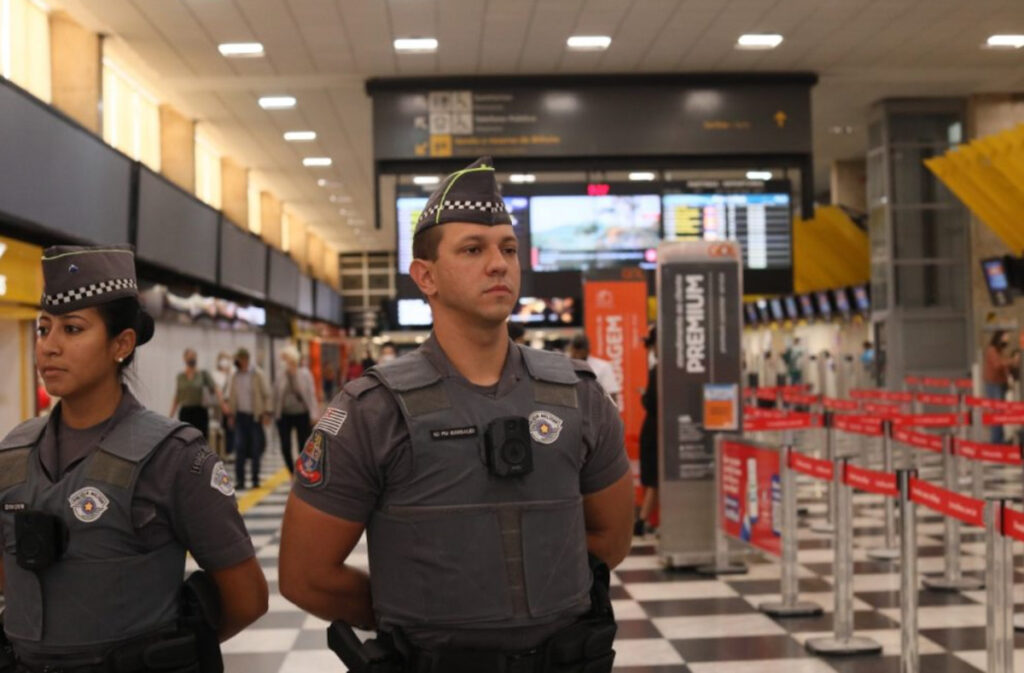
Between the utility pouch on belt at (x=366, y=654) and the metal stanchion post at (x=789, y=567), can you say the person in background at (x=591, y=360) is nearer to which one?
the metal stanchion post at (x=789, y=567)

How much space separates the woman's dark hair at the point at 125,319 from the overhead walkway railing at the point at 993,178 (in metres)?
13.0

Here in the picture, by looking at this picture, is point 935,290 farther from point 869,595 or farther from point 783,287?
point 869,595

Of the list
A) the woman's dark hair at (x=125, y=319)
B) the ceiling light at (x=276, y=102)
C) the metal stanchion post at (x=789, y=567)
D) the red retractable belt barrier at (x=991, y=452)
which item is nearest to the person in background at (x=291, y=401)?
the ceiling light at (x=276, y=102)

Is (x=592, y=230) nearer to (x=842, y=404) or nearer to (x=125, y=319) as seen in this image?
(x=842, y=404)

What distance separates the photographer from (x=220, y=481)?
2.47 metres

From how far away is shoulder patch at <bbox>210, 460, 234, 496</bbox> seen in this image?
245 centimetres

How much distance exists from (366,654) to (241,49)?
36.8ft

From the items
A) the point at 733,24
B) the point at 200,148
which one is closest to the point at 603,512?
the point at 733,24

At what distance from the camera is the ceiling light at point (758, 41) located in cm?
1231

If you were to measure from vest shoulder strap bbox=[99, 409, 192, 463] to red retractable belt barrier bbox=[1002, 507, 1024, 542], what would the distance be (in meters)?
3.38

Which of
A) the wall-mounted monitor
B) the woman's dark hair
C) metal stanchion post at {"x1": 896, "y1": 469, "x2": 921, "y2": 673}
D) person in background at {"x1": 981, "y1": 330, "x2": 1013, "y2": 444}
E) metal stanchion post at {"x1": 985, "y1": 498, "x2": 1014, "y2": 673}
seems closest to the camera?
the woman's dark hair

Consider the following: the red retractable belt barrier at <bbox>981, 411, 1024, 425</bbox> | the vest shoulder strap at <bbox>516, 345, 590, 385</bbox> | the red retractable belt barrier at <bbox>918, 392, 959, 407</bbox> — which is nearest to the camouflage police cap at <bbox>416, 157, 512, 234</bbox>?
the vest shoulder strap at <bbox>516, 345, 590, 385</bbox>

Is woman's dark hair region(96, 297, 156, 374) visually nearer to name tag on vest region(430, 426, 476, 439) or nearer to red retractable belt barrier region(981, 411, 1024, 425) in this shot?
name tag on vest region(430, 426, 476, 439)

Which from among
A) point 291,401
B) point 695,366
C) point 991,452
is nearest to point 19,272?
point 291,401
